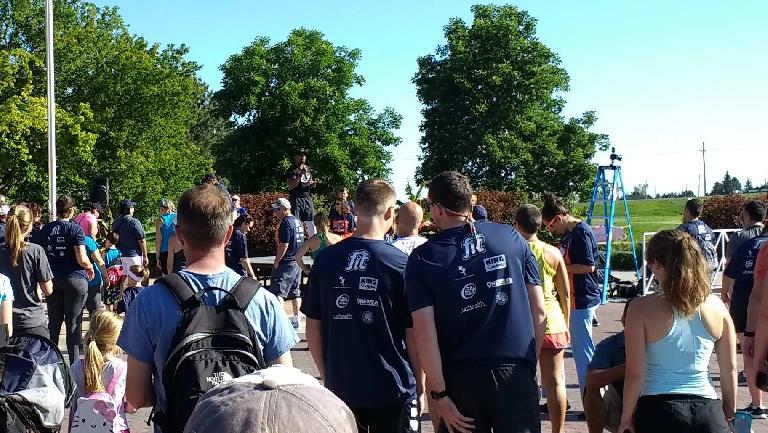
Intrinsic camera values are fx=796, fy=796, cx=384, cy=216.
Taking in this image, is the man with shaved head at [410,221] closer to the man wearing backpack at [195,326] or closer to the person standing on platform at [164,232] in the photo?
the man wearing backpack at [195,326]

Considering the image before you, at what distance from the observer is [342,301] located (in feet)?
14.0

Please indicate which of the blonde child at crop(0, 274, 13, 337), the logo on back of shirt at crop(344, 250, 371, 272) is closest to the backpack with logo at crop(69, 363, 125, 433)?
the blonde child at crop(0, 274, 13, 337)

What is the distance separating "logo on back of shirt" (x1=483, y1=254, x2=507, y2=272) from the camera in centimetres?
400

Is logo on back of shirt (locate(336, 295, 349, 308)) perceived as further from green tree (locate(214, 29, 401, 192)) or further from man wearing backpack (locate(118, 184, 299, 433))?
green tree (locate(214, 29, 401, 192))

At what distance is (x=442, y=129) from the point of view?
48.3 meters

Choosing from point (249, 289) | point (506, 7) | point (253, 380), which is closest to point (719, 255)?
point (249, 289)

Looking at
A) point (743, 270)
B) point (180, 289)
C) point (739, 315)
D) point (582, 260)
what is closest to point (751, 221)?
point (743, 270)

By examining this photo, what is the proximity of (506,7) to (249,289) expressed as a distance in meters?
49.5

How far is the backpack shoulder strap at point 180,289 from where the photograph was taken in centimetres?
291

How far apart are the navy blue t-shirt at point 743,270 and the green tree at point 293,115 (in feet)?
148

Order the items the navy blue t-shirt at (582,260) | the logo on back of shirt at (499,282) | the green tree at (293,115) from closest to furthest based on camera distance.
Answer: the logo on back of shirt at (499,282)
the navy blue t-shirt at (582,260)
the green tree at (293,115)

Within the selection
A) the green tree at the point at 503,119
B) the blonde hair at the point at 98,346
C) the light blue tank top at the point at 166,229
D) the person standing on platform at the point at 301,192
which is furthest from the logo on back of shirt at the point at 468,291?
the green tree at the point at 503,119

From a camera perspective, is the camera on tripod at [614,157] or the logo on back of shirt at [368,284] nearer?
the logo on back of shirt at [368,284]

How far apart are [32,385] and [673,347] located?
383 centimetres
